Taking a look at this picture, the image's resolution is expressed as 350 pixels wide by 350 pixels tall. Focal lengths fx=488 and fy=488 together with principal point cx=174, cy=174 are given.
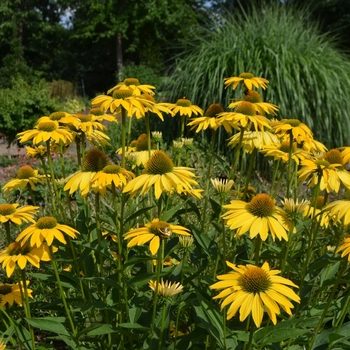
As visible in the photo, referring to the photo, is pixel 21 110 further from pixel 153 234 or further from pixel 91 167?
pixel 153 234

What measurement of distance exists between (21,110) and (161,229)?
6651 millimetres

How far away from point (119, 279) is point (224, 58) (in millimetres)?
3976

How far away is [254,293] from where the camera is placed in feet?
3.82

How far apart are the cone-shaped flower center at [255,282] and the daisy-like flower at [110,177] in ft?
1.48

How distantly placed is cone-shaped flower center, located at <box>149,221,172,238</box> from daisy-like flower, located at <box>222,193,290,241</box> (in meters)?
0.17

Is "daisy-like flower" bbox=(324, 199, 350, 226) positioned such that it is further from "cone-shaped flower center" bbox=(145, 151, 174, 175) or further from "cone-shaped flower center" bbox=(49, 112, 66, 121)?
"cone-shaped flower center" bbox=(49, 112, 66, 121)

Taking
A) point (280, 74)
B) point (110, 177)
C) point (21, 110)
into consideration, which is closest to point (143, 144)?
point (110, 177)

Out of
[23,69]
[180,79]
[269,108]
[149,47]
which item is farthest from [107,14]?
[269,108]

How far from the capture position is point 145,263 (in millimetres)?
1896

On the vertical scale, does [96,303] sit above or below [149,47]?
below

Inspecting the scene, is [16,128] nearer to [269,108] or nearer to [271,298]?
[269,108]

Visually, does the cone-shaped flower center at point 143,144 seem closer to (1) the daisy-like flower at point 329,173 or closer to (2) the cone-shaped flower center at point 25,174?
(2) the cone-shaped flower center at point 25,174

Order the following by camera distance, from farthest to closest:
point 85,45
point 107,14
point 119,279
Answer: point 85,45 → point 107,14 → point 119,279

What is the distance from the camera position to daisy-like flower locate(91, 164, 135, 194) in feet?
4.52
